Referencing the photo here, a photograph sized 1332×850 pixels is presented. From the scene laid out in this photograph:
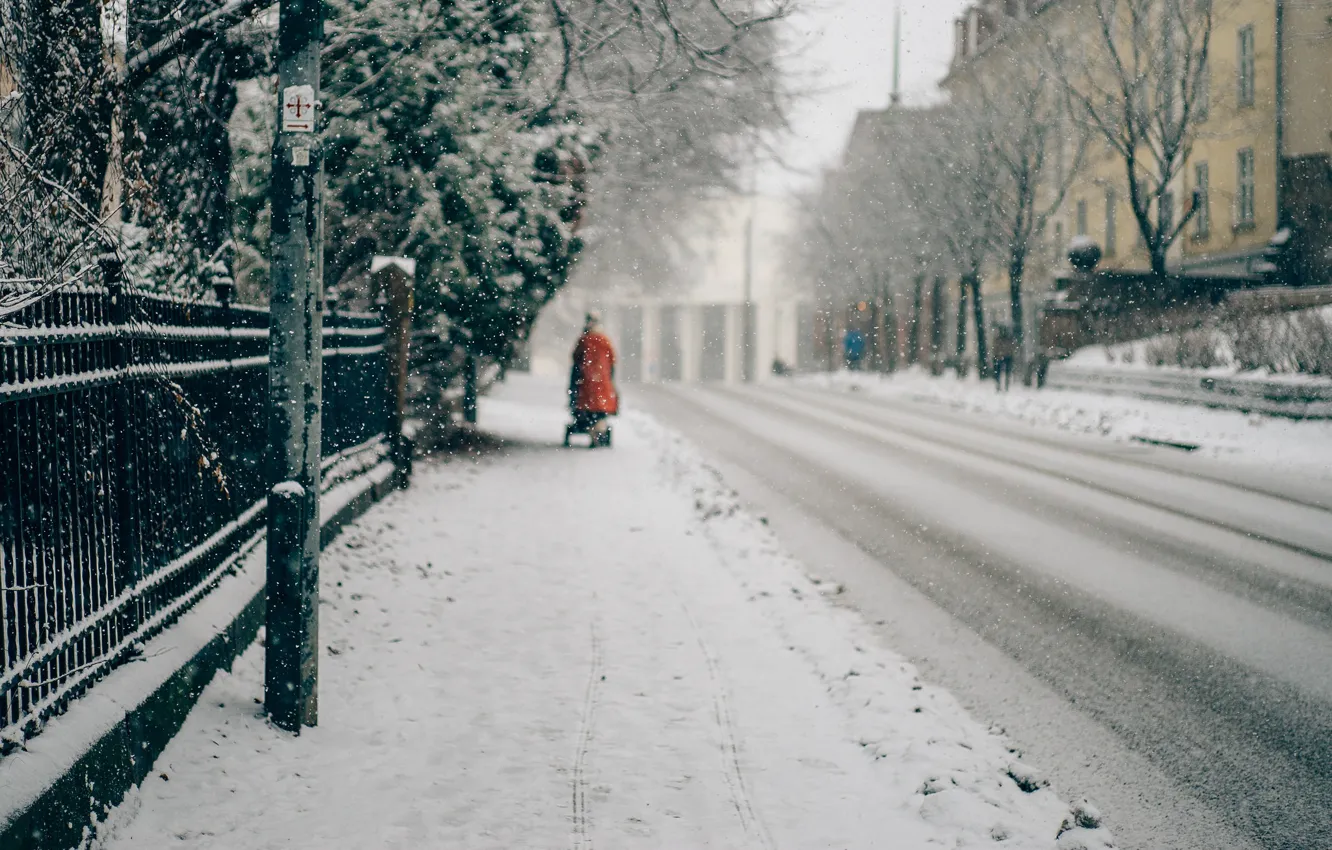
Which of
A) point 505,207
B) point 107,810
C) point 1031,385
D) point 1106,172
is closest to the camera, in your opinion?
point 107,810

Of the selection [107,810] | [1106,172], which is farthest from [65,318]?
[1106,172]

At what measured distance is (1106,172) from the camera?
40.5 metres

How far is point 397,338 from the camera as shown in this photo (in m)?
12.5

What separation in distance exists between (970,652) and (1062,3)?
2995 centimetres

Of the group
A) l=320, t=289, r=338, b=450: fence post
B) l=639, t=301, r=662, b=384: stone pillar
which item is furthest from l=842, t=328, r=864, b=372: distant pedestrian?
l=320, t=289, r=338, b=450: fence post

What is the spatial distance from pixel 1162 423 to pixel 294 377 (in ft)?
58.4

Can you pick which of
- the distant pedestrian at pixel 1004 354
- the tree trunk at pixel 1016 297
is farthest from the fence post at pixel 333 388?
the tree trunk at pixel 1016 297

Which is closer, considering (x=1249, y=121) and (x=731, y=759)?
(x=731, y=759)

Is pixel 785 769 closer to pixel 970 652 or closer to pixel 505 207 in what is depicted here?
pixel 970 652

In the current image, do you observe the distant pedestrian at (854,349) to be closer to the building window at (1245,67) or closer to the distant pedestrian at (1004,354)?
the distant pedestrian at (1004,354)

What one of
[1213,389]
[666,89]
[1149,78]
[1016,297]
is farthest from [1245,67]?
[666,89]

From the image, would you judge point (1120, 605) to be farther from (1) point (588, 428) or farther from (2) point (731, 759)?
(1) point (588, 428)

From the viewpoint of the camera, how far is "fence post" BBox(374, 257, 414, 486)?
11.9m

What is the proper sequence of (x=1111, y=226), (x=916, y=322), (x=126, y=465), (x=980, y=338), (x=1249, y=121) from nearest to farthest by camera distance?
(x=126, y=465), (x=1249, y=121), (x=980, y=338), (x=1111, y=226), (x=916, y=322)
